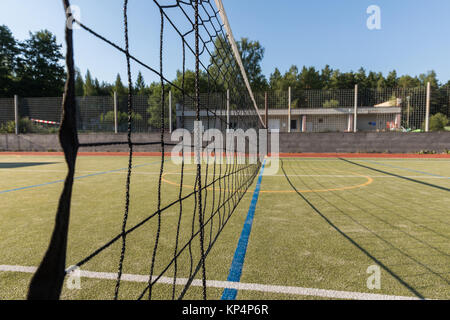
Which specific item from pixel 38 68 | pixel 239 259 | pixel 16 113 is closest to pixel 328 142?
pixel 239 259

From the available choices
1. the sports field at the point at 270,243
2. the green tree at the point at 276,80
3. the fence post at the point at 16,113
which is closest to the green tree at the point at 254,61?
the green tree at the point at 276,80

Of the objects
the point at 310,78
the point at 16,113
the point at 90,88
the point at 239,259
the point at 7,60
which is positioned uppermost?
the point at 310,78

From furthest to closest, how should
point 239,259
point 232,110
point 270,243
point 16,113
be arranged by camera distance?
point 16,113, point 232,110, point 270,243, point 239,259

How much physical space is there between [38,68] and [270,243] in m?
42.1

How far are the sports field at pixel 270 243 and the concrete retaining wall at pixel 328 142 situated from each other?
29.0ft

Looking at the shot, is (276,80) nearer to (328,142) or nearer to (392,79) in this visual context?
(392,79)

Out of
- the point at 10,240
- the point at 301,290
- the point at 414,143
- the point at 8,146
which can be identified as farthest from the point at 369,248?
the point at 8,146

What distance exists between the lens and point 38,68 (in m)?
33.0

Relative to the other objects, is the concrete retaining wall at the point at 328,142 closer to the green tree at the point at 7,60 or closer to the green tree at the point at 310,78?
the green tree at the point at 7,60

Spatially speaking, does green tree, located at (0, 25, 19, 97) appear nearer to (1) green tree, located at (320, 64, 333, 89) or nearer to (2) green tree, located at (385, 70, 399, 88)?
(1) green tree, located at (320, 64, 333, 89)

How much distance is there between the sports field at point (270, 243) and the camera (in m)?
1.60

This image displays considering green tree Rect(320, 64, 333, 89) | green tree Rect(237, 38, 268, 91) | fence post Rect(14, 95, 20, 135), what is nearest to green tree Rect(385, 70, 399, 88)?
green tree Rect(320, 64, 333, 89)

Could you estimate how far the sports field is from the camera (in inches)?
62.8
